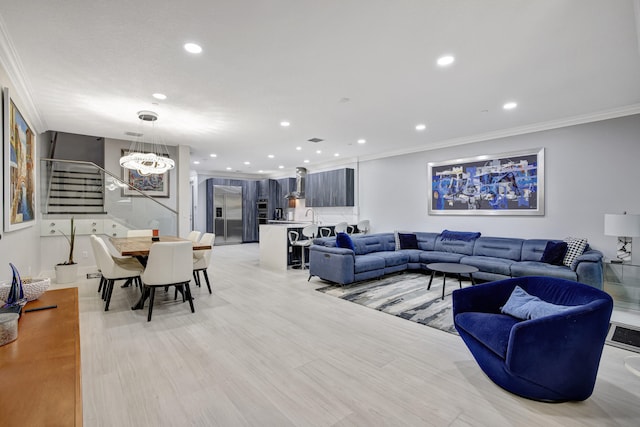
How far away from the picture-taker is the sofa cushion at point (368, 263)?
489cm

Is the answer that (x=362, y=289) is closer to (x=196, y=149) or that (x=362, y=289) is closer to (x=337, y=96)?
(x=337, y=96)

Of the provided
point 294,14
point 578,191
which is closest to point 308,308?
point 294,14

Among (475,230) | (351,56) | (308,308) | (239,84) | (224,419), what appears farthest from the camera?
(475,230)

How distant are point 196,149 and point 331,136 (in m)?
3.32

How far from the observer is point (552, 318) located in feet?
6.15

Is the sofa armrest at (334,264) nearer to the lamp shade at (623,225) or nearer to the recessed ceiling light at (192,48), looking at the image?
the recessed ceiling light at (192,48)

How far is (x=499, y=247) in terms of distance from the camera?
5.21 meters

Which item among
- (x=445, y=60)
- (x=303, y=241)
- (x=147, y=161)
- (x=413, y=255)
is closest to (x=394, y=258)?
(x=413, y=255)

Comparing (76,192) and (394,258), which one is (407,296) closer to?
(394,258)

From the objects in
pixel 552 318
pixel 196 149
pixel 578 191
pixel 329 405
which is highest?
pixel 196 149

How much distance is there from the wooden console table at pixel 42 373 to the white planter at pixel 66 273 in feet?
14.1

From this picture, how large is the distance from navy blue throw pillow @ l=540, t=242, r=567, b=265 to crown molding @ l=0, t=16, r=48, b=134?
6620 millimetres

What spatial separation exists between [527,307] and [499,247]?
3.33m

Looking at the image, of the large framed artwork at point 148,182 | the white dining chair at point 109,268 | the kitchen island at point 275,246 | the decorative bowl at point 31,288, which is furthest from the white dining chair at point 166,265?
the large framed artwork at point 148,182
